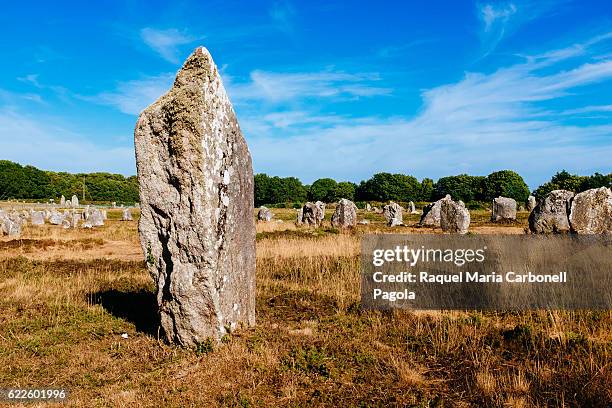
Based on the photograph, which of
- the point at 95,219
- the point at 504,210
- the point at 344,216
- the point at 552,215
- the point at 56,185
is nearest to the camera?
the point at 552,215

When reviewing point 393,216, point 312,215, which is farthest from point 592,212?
point 312,215

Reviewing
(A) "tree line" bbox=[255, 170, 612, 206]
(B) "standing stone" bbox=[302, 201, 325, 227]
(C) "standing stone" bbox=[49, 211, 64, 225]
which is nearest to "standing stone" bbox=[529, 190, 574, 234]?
(B) "standing stone" bbox=[302, 201, 325, 227]

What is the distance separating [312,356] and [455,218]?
61.9 feet

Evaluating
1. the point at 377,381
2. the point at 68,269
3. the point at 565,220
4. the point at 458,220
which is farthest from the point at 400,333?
the point at 458,220

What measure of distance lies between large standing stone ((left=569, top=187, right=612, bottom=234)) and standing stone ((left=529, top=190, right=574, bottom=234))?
2.26m

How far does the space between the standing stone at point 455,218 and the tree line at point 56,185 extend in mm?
72729

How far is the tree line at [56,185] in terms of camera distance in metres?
82.4

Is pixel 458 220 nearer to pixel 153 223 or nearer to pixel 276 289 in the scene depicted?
pixel 276 289

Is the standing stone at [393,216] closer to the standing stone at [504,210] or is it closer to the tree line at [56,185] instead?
the standing stone at [504,210]

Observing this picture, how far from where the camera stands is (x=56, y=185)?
88.8m

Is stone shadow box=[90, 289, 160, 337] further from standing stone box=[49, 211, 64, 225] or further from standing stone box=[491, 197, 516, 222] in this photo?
standing stone box=[491, 197, 516, 222]

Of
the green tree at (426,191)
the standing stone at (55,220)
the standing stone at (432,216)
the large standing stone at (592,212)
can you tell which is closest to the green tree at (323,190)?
the green tree at (426,191)

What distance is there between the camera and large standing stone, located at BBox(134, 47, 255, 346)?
5.70 meters

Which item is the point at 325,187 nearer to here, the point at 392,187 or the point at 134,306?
the point at 392,187
